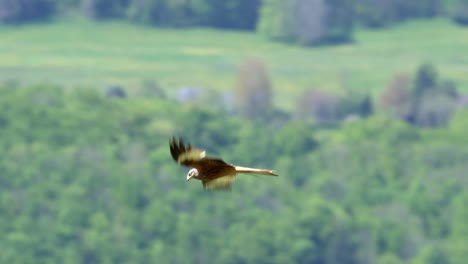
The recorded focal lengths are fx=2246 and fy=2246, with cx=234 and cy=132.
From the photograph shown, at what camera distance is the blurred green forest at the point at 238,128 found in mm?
68062

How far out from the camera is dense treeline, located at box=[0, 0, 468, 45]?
74.9 metres

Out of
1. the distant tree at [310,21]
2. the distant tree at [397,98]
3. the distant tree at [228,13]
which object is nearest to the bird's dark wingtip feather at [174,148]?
the distant tree at [228,13]

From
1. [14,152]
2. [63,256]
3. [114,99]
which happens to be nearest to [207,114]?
[114,99]

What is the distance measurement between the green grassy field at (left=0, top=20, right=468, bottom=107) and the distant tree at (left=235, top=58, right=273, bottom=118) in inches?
15.0

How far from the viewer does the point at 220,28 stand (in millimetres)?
74750

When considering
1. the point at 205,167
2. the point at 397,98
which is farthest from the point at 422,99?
the point at 205,167

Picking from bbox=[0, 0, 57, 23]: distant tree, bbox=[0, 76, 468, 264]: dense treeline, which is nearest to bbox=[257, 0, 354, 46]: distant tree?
bbox=[0, 76, 468, 264]: dense treeline

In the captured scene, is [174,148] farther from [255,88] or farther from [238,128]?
[238,128]

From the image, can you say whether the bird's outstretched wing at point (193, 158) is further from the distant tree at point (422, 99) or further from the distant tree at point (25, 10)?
the distant tree at point (422, 99)

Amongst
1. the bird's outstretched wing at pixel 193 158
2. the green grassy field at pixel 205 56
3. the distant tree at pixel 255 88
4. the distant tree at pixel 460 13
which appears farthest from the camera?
the distant tree at pixel 460 13

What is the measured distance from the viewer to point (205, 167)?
29.7 ft

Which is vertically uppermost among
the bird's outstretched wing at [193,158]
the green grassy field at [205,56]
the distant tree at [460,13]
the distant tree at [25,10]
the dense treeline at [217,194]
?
the bird's outstretched wing at [193,158]

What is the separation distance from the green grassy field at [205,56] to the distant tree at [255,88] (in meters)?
0.38

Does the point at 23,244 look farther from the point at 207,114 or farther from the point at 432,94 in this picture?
the point at 432,94
